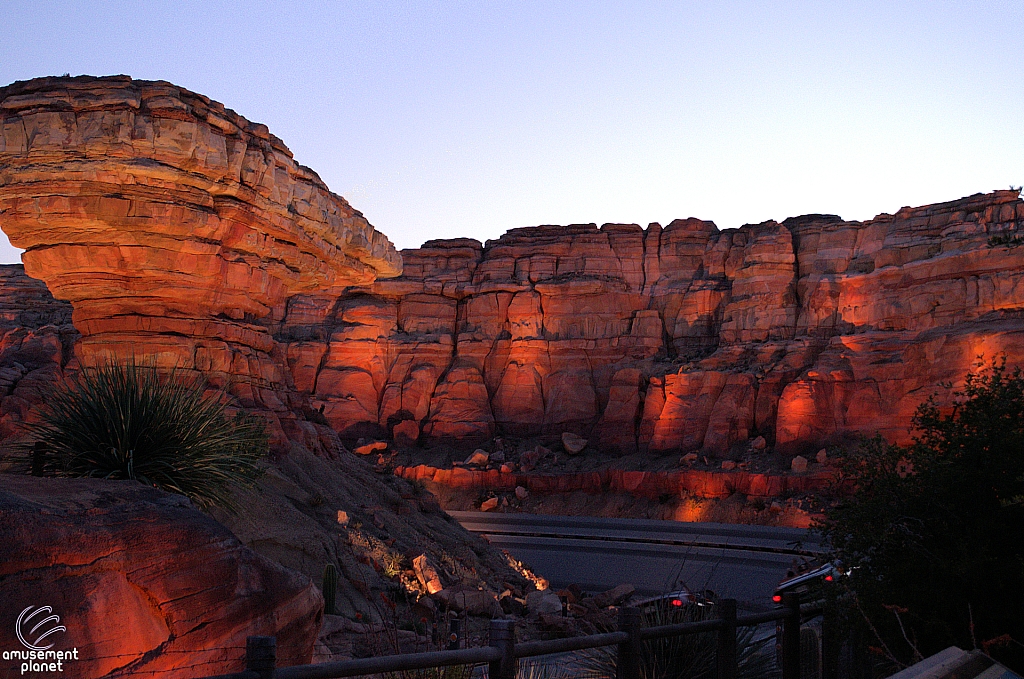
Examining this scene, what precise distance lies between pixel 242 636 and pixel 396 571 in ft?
25.1

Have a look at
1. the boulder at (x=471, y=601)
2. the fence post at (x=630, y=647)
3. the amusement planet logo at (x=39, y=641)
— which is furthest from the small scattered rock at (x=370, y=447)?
the amusement planet logo at (x=39, y=641)

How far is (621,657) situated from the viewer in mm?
6020

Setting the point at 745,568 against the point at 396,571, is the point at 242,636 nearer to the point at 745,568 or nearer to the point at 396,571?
the point at 396,571

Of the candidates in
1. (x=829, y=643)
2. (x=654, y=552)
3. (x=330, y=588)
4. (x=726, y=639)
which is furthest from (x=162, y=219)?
(x=654, y=552)

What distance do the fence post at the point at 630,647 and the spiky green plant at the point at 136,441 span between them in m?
5.11

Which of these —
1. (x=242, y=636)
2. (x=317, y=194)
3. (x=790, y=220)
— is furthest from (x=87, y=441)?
(x=790, y=220)

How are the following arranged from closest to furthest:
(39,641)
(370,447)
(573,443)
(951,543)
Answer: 1. (39,641)
2. (951,543)
3. (573,443)
4. (370,447)

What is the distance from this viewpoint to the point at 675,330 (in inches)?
1768

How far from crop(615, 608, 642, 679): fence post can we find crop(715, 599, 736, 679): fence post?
3.72ft

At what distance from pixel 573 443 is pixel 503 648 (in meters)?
37.4

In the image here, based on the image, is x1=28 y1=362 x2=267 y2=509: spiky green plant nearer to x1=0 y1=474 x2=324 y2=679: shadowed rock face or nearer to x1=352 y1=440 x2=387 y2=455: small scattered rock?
x1=0 y1=474 x2=324 y2=679: shadowed rock face

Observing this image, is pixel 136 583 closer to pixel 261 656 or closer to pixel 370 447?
pixel 261 656

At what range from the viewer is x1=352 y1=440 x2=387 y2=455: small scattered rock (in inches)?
1663

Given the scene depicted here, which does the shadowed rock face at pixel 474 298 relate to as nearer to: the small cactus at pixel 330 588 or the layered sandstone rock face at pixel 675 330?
the layered sandstone rock face at pixel 675 330
